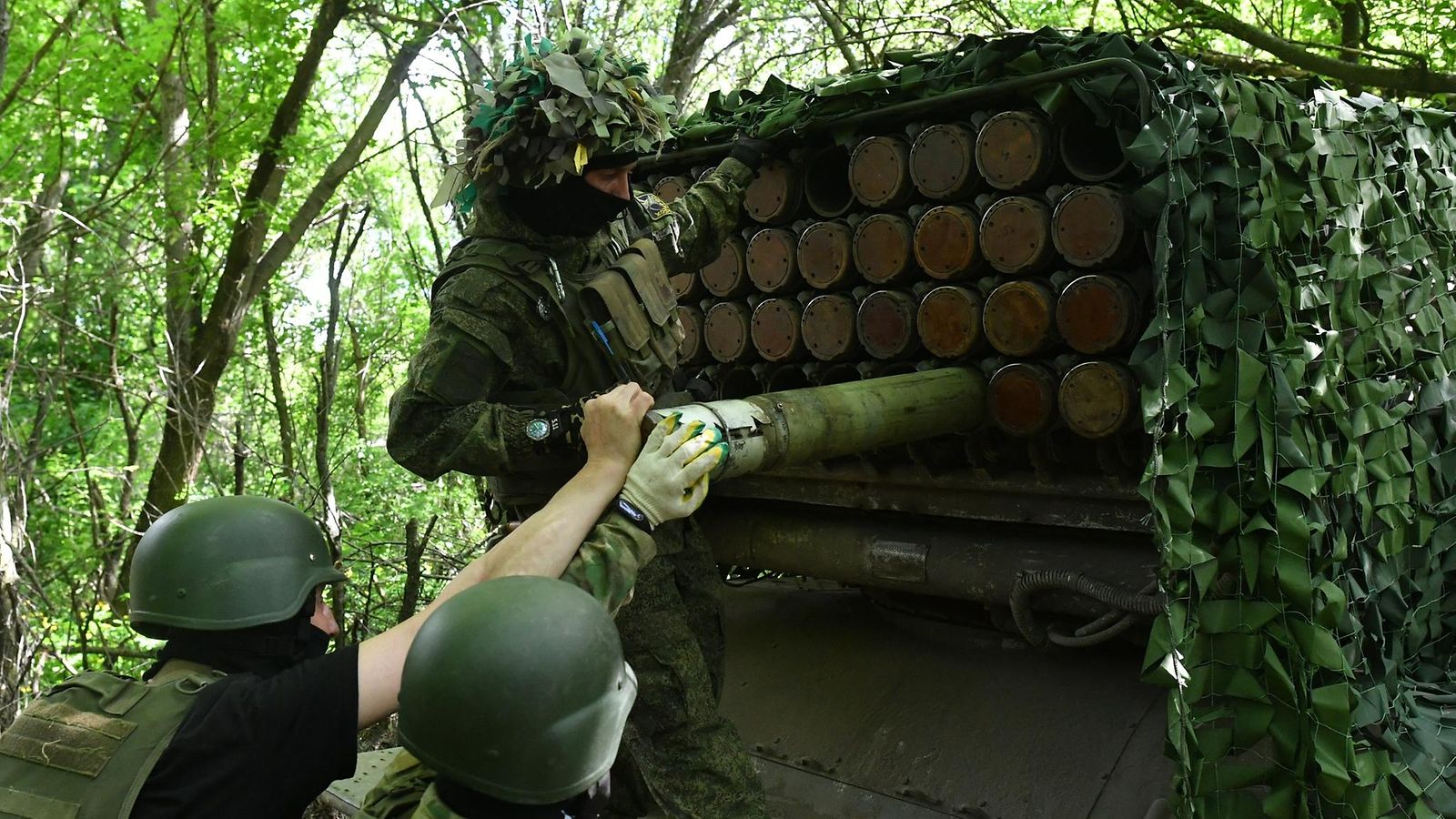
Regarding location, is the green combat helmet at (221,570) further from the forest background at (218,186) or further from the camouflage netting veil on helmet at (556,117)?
the forest background at (218,186)

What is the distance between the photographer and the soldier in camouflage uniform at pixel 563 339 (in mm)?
3135

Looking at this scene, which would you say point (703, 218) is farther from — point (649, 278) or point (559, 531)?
point (559, 531)

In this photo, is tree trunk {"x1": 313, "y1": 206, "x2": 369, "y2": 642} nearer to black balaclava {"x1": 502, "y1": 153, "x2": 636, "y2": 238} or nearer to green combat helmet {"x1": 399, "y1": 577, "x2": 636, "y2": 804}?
black balaclava {"x1": 502, "y1": 153, "x2": 636, "y2": 238}

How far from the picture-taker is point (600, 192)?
3.33 meters

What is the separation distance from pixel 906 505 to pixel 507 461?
1.58 metres

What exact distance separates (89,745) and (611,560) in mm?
997

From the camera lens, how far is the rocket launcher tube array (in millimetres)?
2846

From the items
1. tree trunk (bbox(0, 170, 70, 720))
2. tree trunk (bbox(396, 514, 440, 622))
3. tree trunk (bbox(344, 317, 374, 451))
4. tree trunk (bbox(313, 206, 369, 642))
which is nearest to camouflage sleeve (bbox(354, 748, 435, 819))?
tree trunk (bbox(396, 514, 440, 622))

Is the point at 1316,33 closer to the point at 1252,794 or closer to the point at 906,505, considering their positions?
the point at 906,505

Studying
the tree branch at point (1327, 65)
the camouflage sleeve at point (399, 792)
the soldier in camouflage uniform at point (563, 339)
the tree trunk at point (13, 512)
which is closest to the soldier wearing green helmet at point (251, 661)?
the camouflage sleeve at point (399, 792)

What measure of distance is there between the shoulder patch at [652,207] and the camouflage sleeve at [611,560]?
4.70 feet

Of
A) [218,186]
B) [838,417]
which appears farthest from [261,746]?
[218,186]

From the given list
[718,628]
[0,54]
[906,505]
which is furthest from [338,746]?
[0,54]

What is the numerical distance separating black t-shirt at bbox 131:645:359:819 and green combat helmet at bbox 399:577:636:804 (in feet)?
1.08
